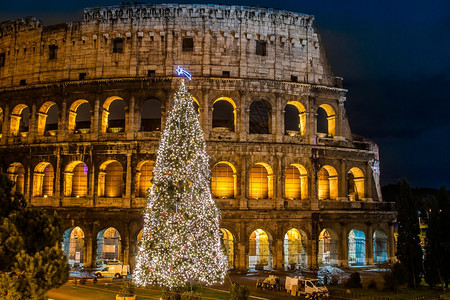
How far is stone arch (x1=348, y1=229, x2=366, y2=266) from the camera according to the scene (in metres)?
35.1

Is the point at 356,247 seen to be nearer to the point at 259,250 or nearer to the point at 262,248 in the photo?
the point at 262,248

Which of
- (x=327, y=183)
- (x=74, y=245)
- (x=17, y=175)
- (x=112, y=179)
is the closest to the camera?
(x=112, y=179)

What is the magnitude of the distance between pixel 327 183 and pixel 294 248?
568 cm

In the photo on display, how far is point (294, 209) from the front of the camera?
31.9m

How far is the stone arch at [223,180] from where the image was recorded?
3250 centimetres

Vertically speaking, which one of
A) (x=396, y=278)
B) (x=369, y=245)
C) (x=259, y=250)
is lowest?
(x=396, y=278)

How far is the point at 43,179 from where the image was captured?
1369 inches

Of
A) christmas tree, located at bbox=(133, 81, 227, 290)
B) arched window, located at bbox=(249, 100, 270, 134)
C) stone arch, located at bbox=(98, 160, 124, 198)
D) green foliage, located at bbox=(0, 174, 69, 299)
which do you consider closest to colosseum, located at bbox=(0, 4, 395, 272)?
stone arch, located at bbox=(98, 160, 124, 198)

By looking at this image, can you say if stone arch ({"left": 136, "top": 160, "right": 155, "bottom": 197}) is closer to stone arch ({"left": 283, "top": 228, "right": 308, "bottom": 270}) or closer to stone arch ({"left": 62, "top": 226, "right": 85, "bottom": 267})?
stone arch ({"left": 62, "top": 226, "right": 85, "bottom": 267})

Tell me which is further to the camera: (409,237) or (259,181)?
(259,181)

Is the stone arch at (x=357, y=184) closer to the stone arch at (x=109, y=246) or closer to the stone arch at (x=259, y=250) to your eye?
the stone arch at (x=259, y=250)

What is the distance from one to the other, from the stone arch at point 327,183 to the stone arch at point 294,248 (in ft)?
11.3

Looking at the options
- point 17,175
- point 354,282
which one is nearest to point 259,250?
point 354,282

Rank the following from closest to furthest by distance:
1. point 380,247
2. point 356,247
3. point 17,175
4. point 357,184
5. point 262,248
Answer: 1. point 262,248
2. point 17,175
3. point 357,184
4. point 356,247
5. point 380,247
